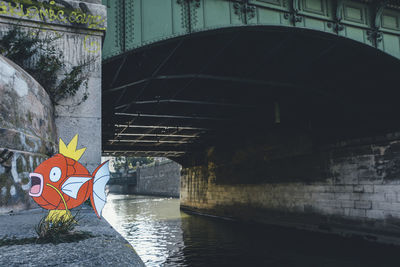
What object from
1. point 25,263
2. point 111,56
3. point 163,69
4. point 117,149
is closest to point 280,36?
point 163,69

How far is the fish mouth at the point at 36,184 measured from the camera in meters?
4.44

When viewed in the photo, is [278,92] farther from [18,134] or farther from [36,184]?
[36,184]

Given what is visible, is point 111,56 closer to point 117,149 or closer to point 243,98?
point 243,98

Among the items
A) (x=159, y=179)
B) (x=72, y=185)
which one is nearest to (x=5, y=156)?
(x=72, y=185)

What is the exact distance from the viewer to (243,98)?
69.0 feet

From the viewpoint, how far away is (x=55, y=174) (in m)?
4.68

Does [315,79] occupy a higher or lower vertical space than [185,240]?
higher

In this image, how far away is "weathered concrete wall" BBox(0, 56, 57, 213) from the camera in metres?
5.73

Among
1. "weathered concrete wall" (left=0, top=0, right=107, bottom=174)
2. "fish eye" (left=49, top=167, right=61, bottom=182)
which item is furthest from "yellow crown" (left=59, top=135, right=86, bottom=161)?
"weathered concrete wall" (left=0, top=0, right=107, bottom=174)

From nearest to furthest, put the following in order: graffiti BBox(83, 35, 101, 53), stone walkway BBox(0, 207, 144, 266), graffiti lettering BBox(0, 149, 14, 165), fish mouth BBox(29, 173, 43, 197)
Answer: stone walkway BBox(0, 207, 144, 266)
fish mouth BBox(29, 173, 43, 197)
graffiti lettering BBox(0, 149, 14, 165)
graffiti BBox(83, 35, 101, 53)

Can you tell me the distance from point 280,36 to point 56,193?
11773 millimetres

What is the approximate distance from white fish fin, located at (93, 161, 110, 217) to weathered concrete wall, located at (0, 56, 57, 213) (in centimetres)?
180

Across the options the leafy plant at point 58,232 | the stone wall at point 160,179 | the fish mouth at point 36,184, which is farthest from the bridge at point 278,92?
the stone wall at point 160,179

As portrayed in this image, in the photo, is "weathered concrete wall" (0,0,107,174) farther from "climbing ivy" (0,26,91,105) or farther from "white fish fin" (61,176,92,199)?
"white fish fin" (61,176,92,199)
